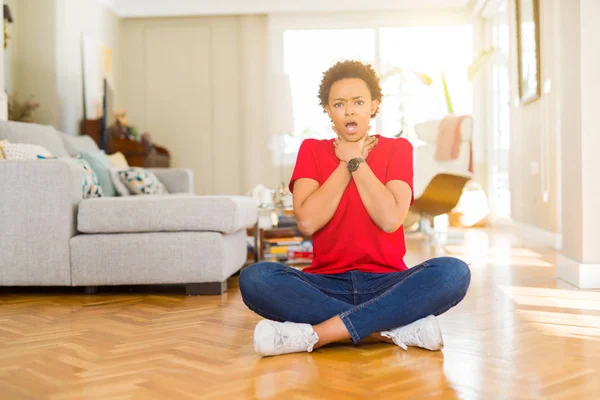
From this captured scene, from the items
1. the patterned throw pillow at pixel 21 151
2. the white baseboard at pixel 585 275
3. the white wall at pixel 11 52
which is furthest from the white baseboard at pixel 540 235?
the white wall at pixel 11 52

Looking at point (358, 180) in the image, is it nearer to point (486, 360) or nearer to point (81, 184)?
point (486, 360)

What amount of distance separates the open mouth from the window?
5.94 metres

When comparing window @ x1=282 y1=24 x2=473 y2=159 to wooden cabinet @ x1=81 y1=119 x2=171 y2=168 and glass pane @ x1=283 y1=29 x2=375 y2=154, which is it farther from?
wooden cabinet @ x1=81 y1=119 x2=171 y2=168

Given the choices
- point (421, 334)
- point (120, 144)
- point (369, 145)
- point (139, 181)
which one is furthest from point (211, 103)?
point (421, 334)

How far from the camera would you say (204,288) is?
311 centimetres

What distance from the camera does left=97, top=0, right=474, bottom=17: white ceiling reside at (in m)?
7.73

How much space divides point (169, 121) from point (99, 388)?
6.71 m

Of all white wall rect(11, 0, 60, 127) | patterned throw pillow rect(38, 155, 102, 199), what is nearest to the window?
white wall rect(11, 0, 60, 127)

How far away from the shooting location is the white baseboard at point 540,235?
474cm

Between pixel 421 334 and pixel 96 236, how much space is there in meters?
1.77

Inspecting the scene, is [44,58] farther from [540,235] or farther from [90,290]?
[540,235]

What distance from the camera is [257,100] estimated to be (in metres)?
8.00

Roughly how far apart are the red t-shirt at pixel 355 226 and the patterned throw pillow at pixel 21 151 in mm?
1900

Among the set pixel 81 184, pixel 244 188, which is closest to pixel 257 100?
pixel 244 188
